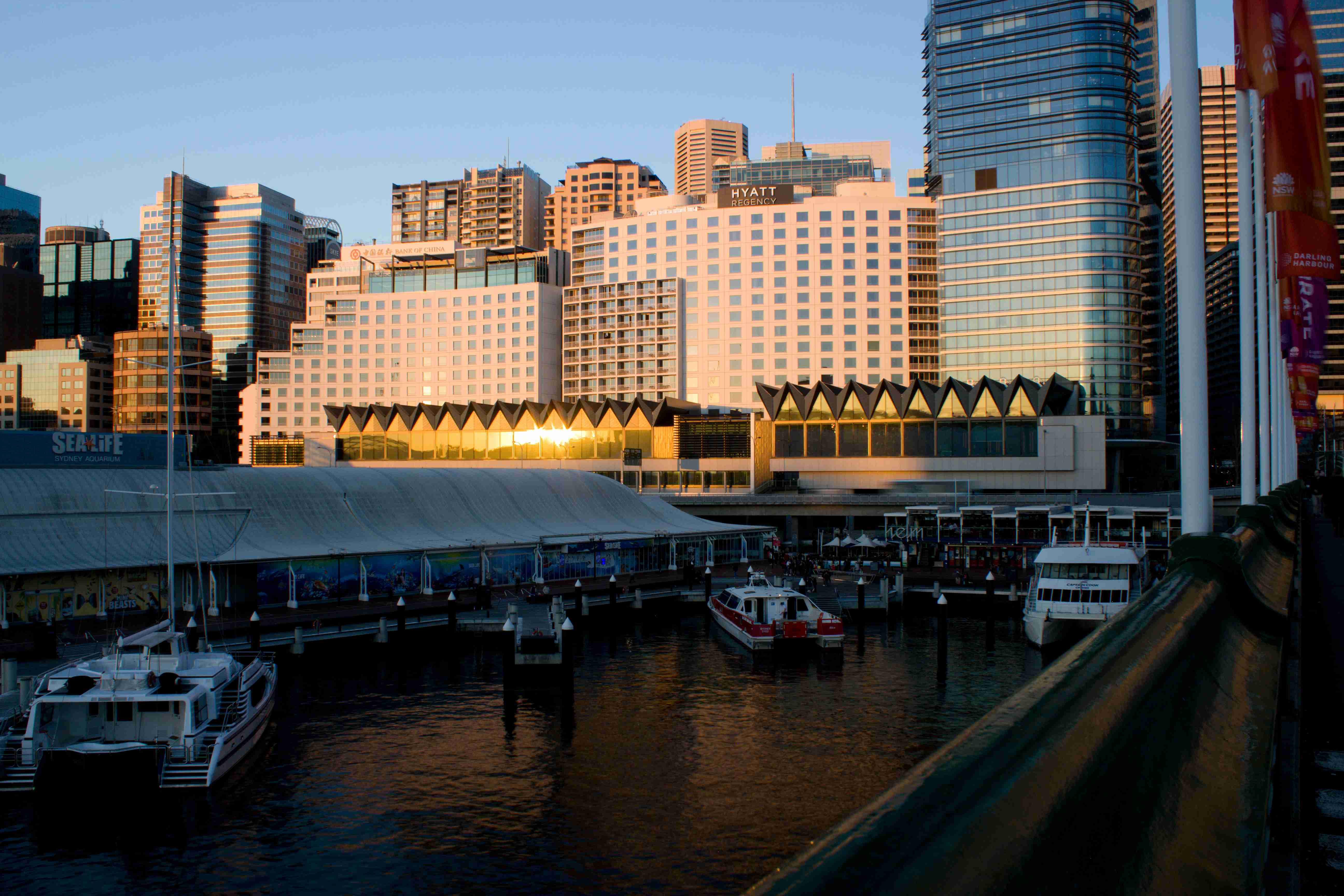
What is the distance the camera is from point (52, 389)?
180000mm

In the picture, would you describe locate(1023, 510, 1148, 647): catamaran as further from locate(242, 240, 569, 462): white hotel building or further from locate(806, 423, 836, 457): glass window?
locate(242, 240, 569, 462): white hotel building

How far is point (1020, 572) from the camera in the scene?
74125mm

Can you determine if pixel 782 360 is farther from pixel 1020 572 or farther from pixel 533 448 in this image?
pixel 1020 572

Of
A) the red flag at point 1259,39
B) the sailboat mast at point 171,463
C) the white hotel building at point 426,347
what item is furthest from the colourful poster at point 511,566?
the white hotel building at point 426,347

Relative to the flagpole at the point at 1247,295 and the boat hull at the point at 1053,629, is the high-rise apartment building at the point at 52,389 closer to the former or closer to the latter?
the boat hull at the point at 1053,629

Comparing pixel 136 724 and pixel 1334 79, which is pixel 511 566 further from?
pixel 1334 79

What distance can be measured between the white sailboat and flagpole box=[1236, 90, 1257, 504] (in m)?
27.5

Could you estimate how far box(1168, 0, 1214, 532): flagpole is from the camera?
915cm

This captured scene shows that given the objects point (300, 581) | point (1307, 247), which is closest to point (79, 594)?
point (300, 581)

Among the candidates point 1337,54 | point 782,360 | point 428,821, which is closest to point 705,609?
point 428,821

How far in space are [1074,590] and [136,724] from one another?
42.7 meters

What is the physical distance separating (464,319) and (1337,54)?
121050 mm

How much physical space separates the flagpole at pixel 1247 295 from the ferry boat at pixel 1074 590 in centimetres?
3280

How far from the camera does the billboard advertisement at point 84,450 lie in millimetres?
51938
